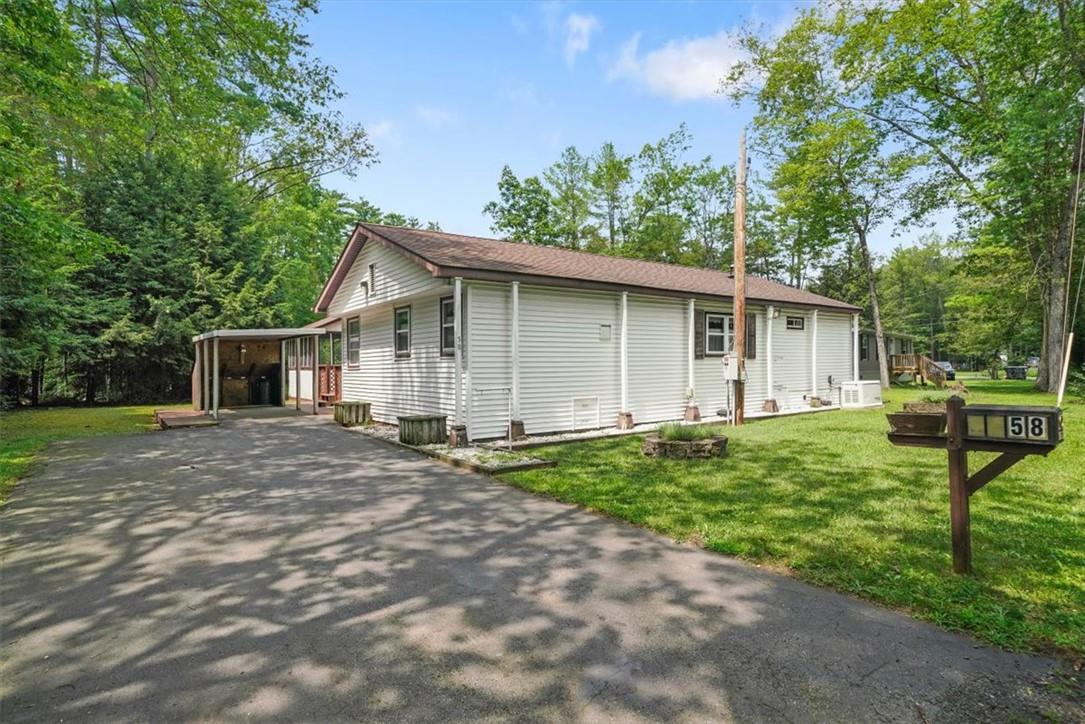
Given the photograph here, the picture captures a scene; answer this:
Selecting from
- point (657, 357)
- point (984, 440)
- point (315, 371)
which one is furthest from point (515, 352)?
point (315, 371)

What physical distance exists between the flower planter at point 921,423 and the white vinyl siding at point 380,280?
24.7ft

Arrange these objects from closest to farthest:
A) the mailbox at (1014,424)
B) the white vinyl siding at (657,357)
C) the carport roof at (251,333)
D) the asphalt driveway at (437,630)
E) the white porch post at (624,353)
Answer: the asphalt driveway at (437,630) → the mailbox at (1014,424) → the white porch post at (624,353) → the white vinyl siding at (657,357) → the carport roof at (251,333)

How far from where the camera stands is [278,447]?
945cm

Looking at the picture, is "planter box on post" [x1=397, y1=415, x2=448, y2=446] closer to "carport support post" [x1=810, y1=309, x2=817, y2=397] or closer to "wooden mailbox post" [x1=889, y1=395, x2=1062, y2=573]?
"wooden mailbox post" [x1=889, y1=395, x2=1062, y2=573]

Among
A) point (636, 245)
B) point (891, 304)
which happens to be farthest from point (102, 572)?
point (891, 304)

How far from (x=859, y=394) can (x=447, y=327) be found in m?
12.1

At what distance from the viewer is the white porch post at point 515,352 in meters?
9.84

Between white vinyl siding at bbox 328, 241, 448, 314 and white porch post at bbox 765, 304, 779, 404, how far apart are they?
30.8 ft

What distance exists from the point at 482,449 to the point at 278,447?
377 centimetres

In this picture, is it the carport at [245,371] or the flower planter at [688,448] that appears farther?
the carport at [245,371]

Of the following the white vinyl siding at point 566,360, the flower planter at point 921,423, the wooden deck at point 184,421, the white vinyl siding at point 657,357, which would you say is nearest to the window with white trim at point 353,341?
the wooden deck at point 184,421

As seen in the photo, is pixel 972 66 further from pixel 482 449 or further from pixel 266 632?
pixel 266 632

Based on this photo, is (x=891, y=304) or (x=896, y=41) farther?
(x=891, y=304)

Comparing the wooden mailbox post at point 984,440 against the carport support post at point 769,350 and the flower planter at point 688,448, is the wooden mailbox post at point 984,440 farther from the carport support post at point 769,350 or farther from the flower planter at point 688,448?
the carport support post at point 769,350
